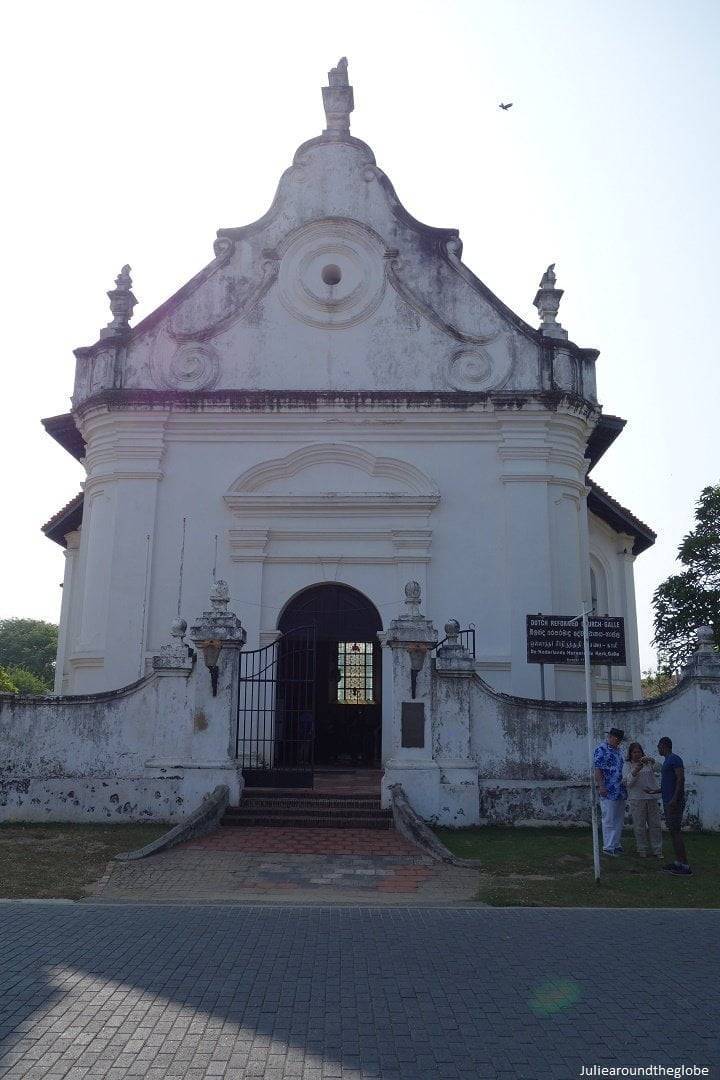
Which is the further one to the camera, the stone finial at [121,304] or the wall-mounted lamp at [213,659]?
the stone finial at [121,304]

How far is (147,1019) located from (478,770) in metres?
7.71

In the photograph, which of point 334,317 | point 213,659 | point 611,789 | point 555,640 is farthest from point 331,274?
point 611,789

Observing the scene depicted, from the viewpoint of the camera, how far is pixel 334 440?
54.2ft

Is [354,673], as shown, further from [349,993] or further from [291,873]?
[349,993]

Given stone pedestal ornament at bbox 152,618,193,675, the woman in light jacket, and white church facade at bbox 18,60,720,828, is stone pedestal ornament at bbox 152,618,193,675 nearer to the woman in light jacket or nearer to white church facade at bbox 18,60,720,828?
white church facade at bbox 18,60,720,828

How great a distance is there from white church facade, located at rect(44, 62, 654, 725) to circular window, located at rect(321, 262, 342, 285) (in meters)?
0.04

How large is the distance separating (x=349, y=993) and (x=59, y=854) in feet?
19.4

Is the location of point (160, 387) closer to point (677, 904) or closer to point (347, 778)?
point (347, 778)

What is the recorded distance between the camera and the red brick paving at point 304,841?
410 inches

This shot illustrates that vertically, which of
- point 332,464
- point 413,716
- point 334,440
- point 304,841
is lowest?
point 304,841

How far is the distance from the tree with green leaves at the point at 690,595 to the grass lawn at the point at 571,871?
10.2 m

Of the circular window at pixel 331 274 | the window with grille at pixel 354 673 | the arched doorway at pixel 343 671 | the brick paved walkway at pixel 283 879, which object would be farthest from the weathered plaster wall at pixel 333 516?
the brick paved walkway at pixel 283 879

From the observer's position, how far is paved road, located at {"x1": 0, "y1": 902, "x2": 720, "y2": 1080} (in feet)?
15.0

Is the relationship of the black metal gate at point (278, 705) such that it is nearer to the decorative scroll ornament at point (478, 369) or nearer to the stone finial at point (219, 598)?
the stone finial at point (219, 598)
